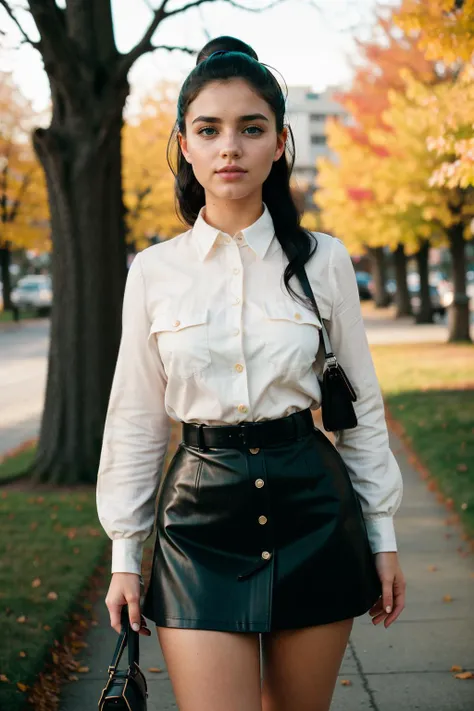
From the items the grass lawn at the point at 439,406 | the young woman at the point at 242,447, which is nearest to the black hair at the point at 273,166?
the young woman at the point at 242,447

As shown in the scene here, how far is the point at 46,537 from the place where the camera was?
6762 millimetres

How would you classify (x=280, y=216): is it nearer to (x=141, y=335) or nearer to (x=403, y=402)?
(x=141, y=335)

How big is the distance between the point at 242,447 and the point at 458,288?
19.6 metres

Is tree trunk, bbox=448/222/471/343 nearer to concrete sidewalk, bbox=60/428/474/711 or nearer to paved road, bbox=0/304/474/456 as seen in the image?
paved road, bbox=0/304/474/456

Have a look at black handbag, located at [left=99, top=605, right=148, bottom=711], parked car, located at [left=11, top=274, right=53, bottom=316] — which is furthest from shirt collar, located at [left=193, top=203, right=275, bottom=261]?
parked car, located at [left=11, top=274, right=53, bottom=316]

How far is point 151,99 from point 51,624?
36.0m

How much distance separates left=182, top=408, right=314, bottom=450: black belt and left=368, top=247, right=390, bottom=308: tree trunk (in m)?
39.8

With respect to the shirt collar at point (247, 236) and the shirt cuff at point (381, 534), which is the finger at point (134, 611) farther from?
the shirt collar at point (247, 236)

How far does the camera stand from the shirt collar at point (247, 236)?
252cm

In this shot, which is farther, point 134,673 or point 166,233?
point 166,233

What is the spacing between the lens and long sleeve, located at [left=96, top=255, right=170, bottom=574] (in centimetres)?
250

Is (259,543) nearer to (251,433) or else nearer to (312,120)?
(251,433)

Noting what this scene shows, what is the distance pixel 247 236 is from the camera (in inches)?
99.3

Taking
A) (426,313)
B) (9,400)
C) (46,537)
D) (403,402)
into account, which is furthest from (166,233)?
(46,537)
